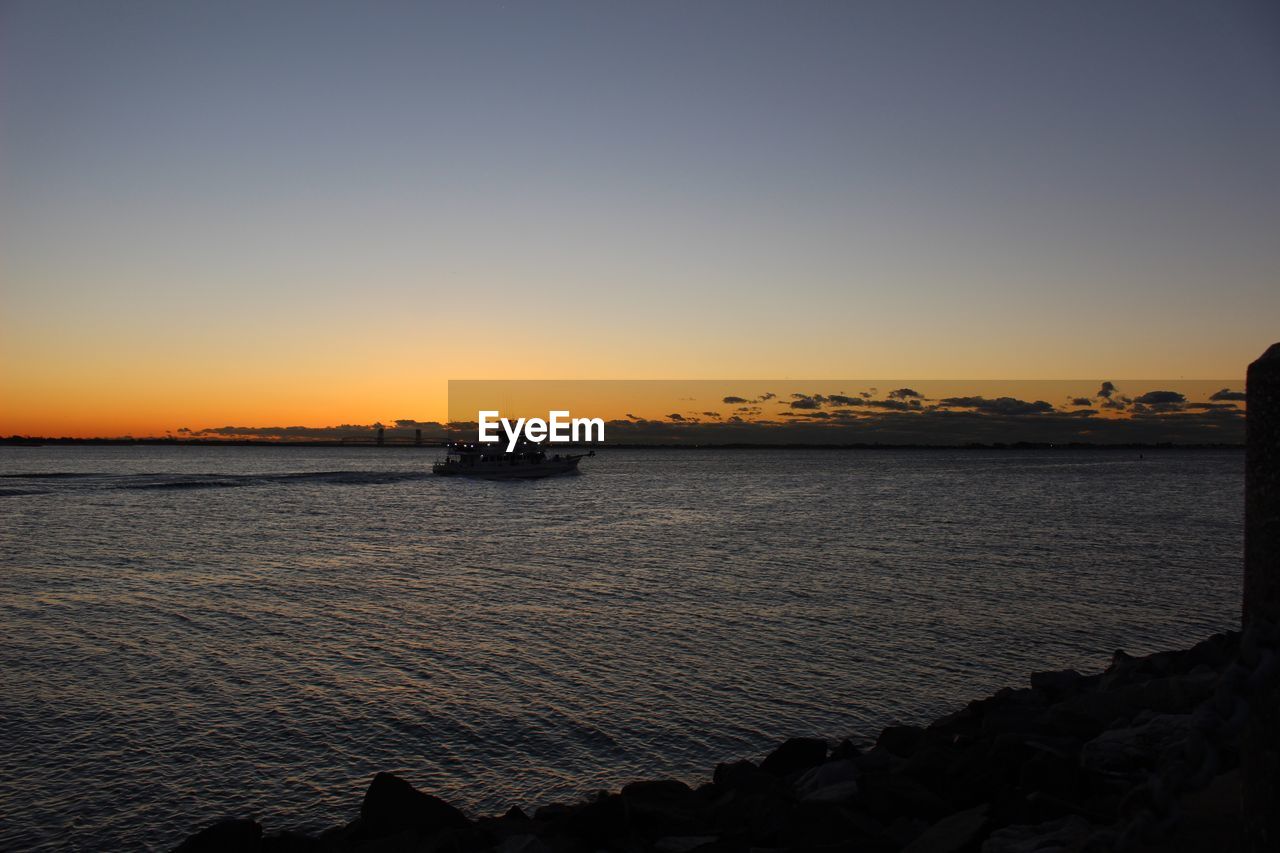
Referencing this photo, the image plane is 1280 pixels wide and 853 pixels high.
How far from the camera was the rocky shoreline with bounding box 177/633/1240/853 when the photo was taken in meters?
6.81

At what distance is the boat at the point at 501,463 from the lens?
11219cm

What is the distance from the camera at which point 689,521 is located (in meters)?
57.2

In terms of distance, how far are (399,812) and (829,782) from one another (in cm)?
478

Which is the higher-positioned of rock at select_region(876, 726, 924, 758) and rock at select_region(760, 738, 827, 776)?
rock at select_region(876, 726, 924, 758)

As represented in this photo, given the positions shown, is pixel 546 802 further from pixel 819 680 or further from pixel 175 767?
pixel 819 680

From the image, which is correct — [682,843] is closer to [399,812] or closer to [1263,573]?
[399,812]

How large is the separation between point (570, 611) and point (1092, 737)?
53.5 feet

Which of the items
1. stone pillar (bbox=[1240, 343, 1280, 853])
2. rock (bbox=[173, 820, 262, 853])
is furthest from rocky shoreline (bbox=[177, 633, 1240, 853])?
stone pillar (bbox=[1240, 343, 1280, 853])

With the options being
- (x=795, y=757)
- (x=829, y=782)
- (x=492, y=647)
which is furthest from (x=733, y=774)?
(x=492, y=647)

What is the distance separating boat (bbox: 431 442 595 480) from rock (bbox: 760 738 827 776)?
3983 inches

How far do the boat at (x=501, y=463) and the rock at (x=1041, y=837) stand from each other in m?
106

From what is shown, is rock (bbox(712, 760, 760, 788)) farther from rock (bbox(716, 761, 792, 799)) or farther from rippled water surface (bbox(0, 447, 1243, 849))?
rippled water surface (bbox(0, 447, 1243, 849))

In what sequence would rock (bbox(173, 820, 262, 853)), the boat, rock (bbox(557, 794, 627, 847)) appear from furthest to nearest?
1. the boat
2. rock (bbox(557, 794, 627, 847))
3. rock (bbox(173, 820, 262, 853))

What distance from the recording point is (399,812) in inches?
362
